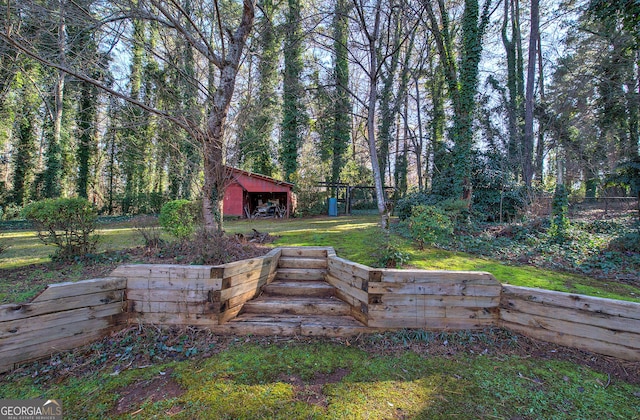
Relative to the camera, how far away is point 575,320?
2326 mm

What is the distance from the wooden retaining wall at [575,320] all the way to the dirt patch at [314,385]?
1.87m

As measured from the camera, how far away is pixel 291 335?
2.65 metres

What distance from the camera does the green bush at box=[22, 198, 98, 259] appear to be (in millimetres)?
4233

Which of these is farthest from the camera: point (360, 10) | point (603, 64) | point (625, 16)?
point (603, 64)

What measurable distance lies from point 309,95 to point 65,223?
24.0 feet

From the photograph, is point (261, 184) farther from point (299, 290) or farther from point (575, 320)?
point (575, 320)

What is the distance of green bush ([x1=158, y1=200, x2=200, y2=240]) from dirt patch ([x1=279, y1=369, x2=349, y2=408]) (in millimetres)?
4078

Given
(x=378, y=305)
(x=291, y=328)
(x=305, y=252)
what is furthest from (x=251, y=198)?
(x=378, y=305)

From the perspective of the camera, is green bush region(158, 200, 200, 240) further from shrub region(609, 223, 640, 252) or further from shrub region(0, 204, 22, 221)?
shrub region(0, 204, 22, 221)

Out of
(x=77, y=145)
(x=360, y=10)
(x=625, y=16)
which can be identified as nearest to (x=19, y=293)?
(x=360, y=10)

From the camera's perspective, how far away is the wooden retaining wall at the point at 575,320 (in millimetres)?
2168

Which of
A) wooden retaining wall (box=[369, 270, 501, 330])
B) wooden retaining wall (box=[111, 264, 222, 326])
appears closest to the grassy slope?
wooden retaining wall (box=[369, 270, 501, 330])

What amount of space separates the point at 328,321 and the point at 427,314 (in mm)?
1062

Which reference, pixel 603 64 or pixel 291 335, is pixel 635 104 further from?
pixel 291 335
